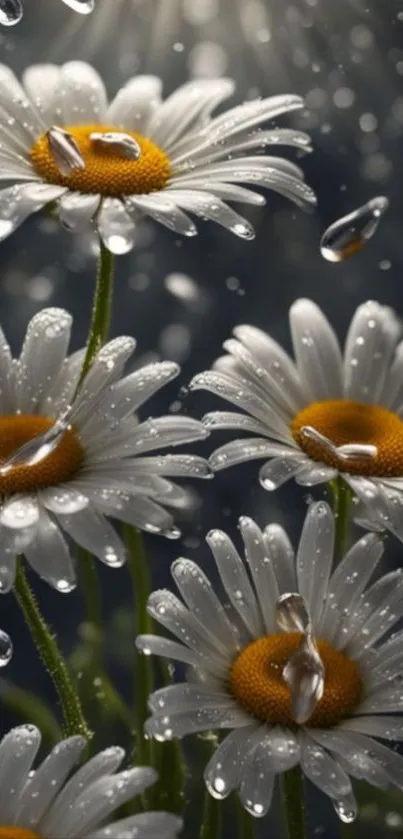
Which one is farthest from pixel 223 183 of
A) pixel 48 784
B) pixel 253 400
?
pixel 48 784

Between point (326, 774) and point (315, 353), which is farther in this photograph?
point (315, 353)

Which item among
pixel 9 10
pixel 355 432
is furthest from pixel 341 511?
pixel 9 10

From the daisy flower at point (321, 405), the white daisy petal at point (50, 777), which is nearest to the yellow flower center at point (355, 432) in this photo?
the daisy flower at point (321, 405)

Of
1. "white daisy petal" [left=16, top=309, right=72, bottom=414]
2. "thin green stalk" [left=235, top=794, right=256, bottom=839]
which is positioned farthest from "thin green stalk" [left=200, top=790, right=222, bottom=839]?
"white daisy petal" [left=16, top=309, right=72, bottom=414]

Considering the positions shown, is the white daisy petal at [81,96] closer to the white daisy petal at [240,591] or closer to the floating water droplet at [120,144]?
the floating water droplet at [120,144]

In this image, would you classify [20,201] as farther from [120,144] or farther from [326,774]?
[326,774]

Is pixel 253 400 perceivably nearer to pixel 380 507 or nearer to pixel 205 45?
pixel 380 507
